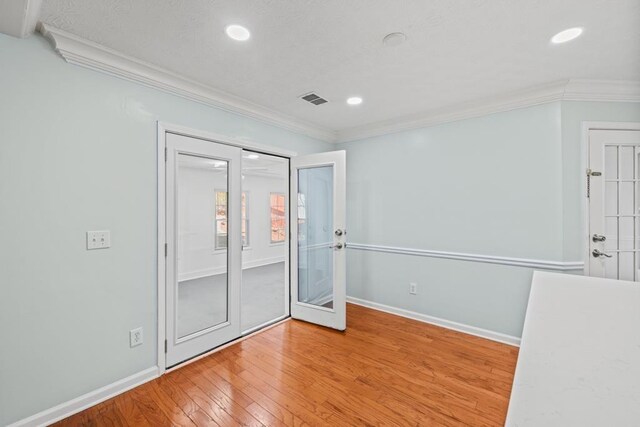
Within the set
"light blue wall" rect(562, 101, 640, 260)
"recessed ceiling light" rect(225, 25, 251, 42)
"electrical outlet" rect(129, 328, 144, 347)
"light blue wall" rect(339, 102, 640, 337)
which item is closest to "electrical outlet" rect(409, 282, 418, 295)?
"light blue wall" rect(339, 102, 640, 337)

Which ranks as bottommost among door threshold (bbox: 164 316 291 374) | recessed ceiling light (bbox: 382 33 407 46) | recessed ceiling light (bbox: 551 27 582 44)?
door threshold (bbox: 164 316 291 374)

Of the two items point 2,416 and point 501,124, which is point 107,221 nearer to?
point 2,416

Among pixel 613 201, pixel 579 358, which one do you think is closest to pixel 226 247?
pixel 579 358

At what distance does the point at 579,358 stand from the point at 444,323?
3195 millimetres

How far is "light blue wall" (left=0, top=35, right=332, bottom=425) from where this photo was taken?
170cm

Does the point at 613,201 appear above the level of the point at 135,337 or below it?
above

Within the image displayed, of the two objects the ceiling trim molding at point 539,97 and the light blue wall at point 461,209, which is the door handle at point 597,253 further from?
the ceiling trim molding at point 539,97

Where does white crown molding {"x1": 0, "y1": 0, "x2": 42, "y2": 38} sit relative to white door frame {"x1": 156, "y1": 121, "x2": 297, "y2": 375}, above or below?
above

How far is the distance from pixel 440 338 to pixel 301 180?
239 cm

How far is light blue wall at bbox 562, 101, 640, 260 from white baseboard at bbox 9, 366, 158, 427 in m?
3.82

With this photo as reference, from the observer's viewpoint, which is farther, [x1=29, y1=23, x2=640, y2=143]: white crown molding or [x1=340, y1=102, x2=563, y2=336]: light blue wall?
[x1=340, y1=102, x2=563, y2=336]: light blue wall

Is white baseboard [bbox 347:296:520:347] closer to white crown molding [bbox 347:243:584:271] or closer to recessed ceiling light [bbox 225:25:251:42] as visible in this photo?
white crown molding [bbox 347:243:584:271]

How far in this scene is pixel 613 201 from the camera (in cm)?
255

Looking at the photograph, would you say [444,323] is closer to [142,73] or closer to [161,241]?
[161,241]
